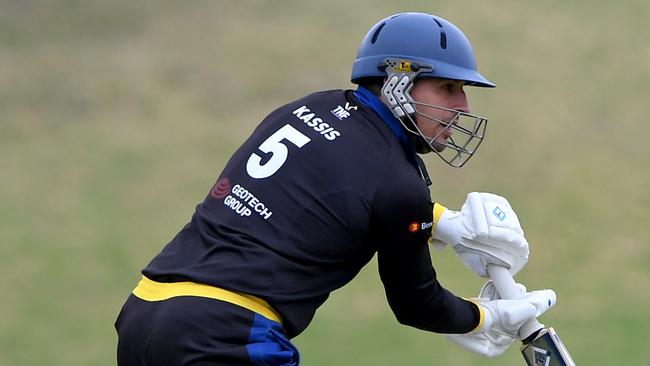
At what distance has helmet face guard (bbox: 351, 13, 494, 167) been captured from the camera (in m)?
3.35

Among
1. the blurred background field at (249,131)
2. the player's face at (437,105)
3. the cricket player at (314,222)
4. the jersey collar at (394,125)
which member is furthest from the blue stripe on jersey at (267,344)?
the blurred background field at (249,131)

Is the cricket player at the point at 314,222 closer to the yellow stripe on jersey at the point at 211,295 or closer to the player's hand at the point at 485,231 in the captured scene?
the yellow stripe on jersey at the point at 211,295

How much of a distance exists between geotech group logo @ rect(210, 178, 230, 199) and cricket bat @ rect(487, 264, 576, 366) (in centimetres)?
101

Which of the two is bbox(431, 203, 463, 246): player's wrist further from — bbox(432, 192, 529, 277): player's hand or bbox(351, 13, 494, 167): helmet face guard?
bbox(351, 13, 494, 167): helmet face guard

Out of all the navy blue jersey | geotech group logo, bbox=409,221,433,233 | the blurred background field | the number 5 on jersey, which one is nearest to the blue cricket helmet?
the navy blue jersey

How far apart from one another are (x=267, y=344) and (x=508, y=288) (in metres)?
1.05

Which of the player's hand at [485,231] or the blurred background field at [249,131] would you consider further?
the blurred background field at [249,131]

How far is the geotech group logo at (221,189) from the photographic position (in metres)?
3.25

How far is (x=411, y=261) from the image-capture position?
329cm

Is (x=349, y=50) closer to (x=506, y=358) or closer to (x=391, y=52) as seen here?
(x=506, y=358)

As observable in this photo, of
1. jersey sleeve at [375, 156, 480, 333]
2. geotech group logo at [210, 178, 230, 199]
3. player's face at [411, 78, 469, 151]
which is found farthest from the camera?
player's face at [411, 78, 469, 151]

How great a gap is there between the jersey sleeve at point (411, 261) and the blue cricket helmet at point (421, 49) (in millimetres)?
417

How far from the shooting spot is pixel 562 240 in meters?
8.02

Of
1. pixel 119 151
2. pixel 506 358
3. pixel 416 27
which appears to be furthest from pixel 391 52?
pixel 119 151
